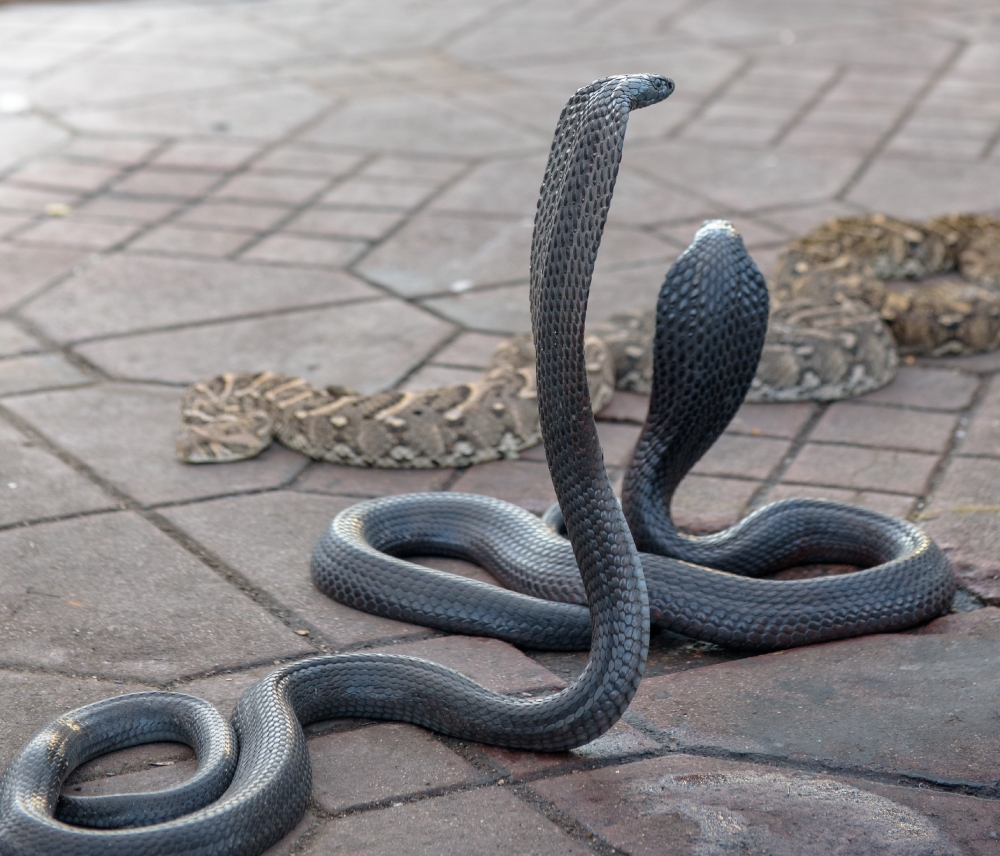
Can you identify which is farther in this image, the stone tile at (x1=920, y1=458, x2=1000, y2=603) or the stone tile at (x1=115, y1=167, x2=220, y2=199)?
the stone tile at (x1=115, y1=167, x2=220, y2=199)

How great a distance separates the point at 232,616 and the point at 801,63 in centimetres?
646

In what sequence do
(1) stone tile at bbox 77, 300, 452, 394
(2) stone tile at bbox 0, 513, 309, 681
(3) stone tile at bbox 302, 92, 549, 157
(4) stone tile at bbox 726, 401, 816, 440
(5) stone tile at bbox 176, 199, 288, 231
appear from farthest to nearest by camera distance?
1. (3) stone tile at bbox 302, 92, 549, 157
2. (5) stone tile at bbox 176, 199, 288, 231
3. (1) stone tile at bbox 77, 300, 452, 394
4. (4) stone tile at bbox 726, 401, 816, 440
5. (2) stone tile at bbox 0, 513, 309, 681

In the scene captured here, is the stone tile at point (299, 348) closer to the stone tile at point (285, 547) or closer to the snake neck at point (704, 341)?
Answer: the stone tile at point (285, 547)

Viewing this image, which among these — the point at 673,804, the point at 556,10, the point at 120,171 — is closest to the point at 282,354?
the point at 120,171

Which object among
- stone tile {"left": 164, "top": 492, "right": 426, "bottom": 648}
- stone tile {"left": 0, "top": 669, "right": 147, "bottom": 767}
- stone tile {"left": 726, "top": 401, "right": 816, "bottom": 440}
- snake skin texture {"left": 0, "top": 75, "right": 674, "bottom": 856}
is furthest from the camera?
stone tile {"left": 726, "top": 401, "right": 816, "bottom": 440}

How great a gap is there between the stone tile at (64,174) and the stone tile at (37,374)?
193 centimetres

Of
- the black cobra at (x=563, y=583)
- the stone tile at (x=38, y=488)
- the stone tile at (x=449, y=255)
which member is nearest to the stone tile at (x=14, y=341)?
the stone tile at (x=38, y=488)

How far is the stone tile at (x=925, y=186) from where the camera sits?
19.3 feet

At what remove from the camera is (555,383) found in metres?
2.15

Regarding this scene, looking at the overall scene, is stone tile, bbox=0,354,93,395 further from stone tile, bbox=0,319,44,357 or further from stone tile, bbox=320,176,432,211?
stone tile, bbox=320,176,432,211

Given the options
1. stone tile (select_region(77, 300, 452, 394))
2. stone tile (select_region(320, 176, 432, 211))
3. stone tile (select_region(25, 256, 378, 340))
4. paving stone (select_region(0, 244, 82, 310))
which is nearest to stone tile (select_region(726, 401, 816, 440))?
stone tile (select_region(77, 300, 452, 394))

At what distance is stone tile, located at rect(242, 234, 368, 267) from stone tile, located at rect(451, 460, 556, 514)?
1775mm

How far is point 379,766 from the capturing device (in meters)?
2.38

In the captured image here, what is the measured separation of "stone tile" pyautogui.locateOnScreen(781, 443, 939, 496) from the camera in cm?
359
